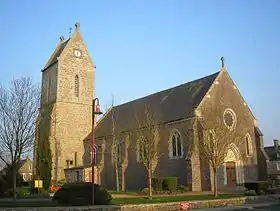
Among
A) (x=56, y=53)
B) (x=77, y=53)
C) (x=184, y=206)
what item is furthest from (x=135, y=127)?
(x=56, y=53)

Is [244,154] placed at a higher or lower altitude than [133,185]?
higher

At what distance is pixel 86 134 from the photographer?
48.9 m

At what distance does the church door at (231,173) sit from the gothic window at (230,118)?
3859 millimetres

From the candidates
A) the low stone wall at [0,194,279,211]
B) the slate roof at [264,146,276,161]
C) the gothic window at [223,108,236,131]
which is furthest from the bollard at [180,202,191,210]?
the slate roof at [264,146,276,161]

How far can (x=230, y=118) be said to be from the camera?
120 feet

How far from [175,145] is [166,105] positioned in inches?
230

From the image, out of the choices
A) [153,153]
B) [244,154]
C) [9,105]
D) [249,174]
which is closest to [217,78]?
[244,154]

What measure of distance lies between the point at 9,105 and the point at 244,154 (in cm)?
2411

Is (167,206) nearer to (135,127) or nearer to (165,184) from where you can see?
(165,184)

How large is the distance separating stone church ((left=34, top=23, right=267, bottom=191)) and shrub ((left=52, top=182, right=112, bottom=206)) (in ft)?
42.5

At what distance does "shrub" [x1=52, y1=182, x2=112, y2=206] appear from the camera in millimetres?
20375

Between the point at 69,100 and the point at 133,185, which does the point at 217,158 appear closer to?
the point at 133,185

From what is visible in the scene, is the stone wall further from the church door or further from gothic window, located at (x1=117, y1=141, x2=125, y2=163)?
the church door

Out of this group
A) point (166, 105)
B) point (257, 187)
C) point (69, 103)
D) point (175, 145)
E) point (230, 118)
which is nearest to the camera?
point (257, 187)
